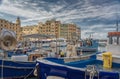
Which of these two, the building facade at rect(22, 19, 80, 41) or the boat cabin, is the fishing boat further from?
the building facade at rect(22, 19, 80, 41)

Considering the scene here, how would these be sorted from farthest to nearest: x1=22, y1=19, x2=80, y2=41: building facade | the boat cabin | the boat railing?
x1=22, y1=19, x2=80, y2=41: building facade < the boat cabin < the boat railing

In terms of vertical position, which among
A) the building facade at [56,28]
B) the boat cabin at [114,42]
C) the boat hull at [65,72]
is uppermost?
the building facade at [56,28]

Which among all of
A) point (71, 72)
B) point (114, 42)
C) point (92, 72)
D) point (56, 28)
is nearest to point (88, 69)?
point (92, 72)

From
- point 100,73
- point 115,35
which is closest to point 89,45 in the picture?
point 115,35

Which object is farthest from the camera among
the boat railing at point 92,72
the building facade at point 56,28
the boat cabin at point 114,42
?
the building facade at point 56,28

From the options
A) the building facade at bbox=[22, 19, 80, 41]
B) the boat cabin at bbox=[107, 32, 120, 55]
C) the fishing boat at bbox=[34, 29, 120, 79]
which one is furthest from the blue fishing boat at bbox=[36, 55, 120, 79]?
the building facade at bbox=[22, 19, 80, 41]

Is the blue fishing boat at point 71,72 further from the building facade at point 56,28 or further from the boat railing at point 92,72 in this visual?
the building facade at point 56,28

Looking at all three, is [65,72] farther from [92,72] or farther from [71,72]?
[92,72]

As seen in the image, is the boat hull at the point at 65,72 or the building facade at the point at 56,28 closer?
the boat hull at the point at 65,72

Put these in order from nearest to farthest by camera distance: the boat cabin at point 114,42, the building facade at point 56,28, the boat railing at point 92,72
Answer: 1. the boat railing at point 92,72
2. the boat cabin at point 114,42
3. the building facade at point 56,28

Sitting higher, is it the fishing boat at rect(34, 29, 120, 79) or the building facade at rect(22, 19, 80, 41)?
the building facade at rect(22, 19, 80, 41)

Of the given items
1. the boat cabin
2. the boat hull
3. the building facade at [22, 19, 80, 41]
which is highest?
the building facade at [22, 19, 80, 41]

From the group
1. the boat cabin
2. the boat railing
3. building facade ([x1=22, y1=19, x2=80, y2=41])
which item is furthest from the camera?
building facade ([x1=22, y1=19, x2=80, y2=41])

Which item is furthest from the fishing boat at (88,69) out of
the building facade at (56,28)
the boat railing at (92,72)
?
the building facade at (56,28)
